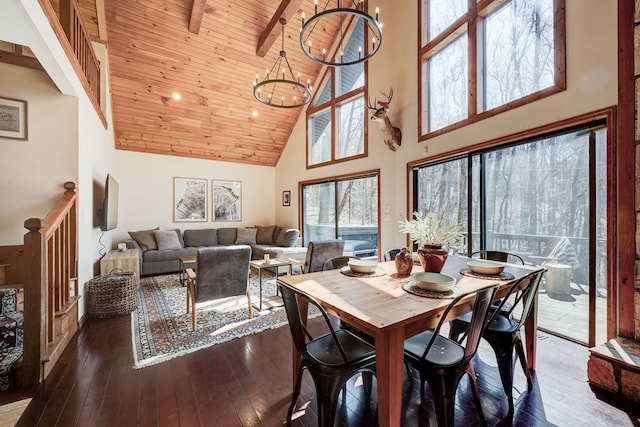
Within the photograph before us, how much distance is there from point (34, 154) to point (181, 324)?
236 centimetres

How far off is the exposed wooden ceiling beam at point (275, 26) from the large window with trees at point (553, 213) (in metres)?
3.49

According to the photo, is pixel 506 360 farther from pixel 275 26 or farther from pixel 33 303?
pixel 275 26

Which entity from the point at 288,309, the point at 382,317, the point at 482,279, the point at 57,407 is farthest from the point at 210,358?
the point at 482,279

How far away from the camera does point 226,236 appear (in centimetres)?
712

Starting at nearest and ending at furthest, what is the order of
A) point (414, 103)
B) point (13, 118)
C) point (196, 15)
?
point (13, 118) → point (414, 103) → point (196, 15)

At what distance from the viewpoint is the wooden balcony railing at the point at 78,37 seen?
2.80m

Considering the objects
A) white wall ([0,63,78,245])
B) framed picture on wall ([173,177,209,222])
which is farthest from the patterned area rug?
framed picture on wall ([173,177,209,222])

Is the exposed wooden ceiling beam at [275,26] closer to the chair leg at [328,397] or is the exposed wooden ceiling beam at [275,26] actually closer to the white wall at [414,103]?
the white wall at [414,103]

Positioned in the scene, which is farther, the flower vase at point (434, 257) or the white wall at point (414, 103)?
the white wall at point (414, 103)

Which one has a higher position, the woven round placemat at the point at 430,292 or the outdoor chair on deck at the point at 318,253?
the woven round placemat at the point at 430,292

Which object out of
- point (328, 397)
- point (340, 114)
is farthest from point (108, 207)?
point (340, 114)

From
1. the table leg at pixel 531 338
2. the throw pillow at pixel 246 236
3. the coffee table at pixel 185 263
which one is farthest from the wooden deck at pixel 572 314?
the throw pillow at pixel 246 236

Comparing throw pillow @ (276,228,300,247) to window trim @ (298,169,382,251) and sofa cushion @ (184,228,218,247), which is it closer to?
window trim @ (298,169,382,251)

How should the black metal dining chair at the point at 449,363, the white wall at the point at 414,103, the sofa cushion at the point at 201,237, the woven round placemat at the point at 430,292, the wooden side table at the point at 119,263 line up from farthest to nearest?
1. the sofa cushion at the point at 201,237
2. the wooden side table at the point at 119,263
3. the white wall at the point at 414,103
4. the woven round placemat at the point at 430,292
5. the black metal dining chair at the point at 449,363
